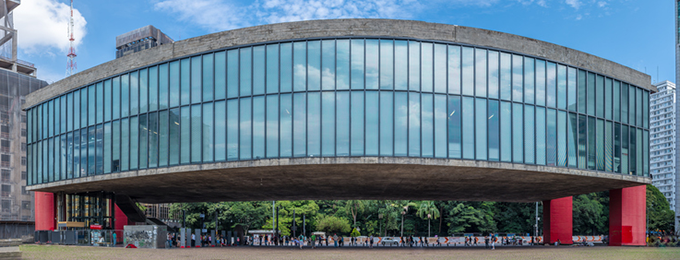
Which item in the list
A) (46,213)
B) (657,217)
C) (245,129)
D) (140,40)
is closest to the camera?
(245,129)

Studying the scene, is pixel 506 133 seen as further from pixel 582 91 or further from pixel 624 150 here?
pixel 624 150

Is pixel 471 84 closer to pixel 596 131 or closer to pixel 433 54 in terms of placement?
pixel 433 54

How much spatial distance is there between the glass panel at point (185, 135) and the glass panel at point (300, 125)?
22.2ft

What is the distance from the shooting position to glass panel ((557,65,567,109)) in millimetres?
32312

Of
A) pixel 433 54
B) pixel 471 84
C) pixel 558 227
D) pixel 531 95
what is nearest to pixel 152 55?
pixel 433 54

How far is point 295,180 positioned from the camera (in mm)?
35156

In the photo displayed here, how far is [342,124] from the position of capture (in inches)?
1137

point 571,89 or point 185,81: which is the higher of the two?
point 185,81

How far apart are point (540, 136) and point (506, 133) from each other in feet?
8.00

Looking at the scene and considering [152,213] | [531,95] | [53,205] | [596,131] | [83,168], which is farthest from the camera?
[152,213]

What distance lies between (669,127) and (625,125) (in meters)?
164

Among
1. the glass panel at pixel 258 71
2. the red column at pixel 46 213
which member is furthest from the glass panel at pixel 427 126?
the red column at pixel 46 213

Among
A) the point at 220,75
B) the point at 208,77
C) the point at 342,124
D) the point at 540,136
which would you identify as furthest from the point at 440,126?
the point at 208,77

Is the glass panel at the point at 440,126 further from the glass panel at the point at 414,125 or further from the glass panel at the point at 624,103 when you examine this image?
the glass panel at the point at 624,103
